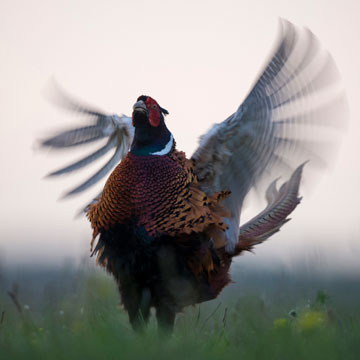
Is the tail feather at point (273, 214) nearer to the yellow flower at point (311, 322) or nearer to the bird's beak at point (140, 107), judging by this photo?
the bird's beak at point (140, 107)

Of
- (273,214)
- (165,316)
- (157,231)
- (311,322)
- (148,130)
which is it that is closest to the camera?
(311,322)

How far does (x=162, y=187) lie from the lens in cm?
418

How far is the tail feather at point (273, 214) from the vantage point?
507cm

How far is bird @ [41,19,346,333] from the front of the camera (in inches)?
162

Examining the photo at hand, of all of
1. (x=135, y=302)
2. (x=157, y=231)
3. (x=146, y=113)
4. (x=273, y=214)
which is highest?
(x=146, y=113)

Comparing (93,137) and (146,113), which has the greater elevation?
(146,113)

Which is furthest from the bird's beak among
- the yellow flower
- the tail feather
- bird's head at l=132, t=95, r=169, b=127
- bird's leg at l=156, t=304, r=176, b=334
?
the yellow flower

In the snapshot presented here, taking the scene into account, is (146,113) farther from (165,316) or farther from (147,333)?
(147,333)

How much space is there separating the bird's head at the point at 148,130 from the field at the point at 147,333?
1233 millimetres

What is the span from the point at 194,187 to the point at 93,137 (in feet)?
4.87

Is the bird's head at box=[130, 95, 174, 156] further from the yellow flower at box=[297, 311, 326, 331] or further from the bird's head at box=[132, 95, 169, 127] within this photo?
the yellow flower at box=[297, 311, 326, 331]

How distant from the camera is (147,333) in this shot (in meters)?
3.30

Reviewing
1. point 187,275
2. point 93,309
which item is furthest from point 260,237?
point 93,309

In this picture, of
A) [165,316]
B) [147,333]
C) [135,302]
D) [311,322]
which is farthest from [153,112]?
[311,322]
